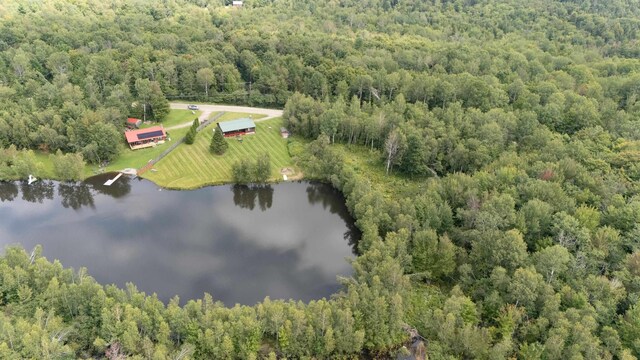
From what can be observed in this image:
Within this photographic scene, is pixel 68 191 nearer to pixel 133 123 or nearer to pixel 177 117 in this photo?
pixel 133 123

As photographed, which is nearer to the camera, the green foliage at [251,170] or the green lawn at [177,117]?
the green foliage at [251,170]

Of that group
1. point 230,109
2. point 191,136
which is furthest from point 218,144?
point 230,109

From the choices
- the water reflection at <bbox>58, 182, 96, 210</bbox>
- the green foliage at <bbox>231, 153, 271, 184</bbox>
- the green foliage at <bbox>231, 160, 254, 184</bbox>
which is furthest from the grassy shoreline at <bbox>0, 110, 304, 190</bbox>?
the water reflection at <bbox>58, 182, 96, 210</bbox>

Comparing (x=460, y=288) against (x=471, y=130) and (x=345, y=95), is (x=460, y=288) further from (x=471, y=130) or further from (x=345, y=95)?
(x=345, y=95)

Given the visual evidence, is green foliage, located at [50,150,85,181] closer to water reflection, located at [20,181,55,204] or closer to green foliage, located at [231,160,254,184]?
water reflection, located at [20,181,55,204]

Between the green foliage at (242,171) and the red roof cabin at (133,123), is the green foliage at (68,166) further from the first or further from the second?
the green foliage at (242,171)

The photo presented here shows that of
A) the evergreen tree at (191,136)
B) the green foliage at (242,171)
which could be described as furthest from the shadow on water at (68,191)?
the green foliage at (242,171)

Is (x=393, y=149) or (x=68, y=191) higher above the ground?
(x=393, y=149)
